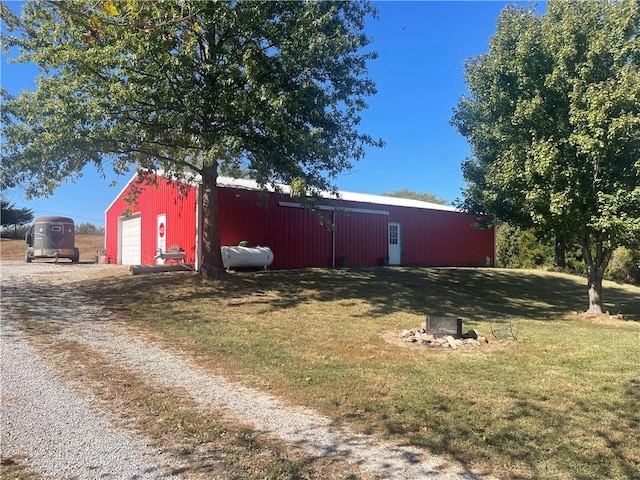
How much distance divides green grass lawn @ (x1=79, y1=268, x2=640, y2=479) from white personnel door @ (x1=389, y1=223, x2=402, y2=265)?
7.51m

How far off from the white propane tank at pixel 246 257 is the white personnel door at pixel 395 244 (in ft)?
23.5

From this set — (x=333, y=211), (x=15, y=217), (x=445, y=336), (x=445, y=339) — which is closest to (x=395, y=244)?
(x=333, y=211)

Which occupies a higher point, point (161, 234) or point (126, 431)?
point (161, 234)

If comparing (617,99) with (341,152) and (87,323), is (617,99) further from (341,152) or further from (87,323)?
(87,323)

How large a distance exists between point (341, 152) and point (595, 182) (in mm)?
5755

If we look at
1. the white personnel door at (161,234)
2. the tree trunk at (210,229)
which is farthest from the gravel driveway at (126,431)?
the white personnel door at (161,234)

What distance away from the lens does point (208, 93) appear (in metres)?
10.8

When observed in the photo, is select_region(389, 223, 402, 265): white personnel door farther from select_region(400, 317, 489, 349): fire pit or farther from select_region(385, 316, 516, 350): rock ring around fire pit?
select_region(400, 317, 489, 349): fire pit

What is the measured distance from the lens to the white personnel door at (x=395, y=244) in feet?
70.6

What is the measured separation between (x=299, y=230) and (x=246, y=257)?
10.8ft

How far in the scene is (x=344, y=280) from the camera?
14.9 meters

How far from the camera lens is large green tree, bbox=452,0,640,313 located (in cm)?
936

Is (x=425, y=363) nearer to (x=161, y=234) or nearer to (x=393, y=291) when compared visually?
(x=393, y=291)

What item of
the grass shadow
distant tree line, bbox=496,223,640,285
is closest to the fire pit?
the grass shadow
